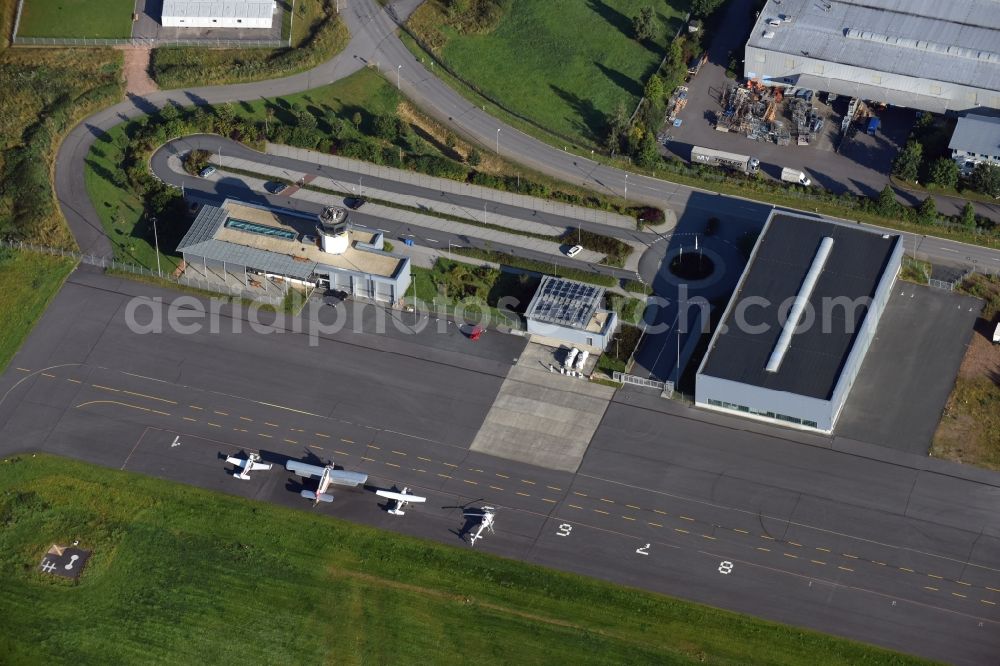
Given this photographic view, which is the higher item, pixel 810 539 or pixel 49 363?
pixel 810 539

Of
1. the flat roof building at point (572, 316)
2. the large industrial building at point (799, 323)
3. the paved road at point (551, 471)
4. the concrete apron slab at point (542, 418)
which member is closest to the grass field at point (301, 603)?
the paved road at point (551, 471)

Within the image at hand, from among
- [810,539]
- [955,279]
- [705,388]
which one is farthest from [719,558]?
[955,279]

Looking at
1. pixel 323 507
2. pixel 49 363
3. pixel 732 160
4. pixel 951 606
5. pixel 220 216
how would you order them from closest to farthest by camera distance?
pixel 951 606 → pixel 323 507 → pixel 49 363 → pixel 220 216 → pixel 732 160

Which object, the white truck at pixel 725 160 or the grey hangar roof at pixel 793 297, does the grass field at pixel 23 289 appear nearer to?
the grey hangar roof at pixel 793 297

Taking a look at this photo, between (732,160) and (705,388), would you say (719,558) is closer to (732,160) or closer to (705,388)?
(705,388)

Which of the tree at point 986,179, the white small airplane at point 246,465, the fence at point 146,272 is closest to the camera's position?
the white small airplane at point 246,465

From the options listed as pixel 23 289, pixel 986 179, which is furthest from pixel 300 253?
pixel 986 179
